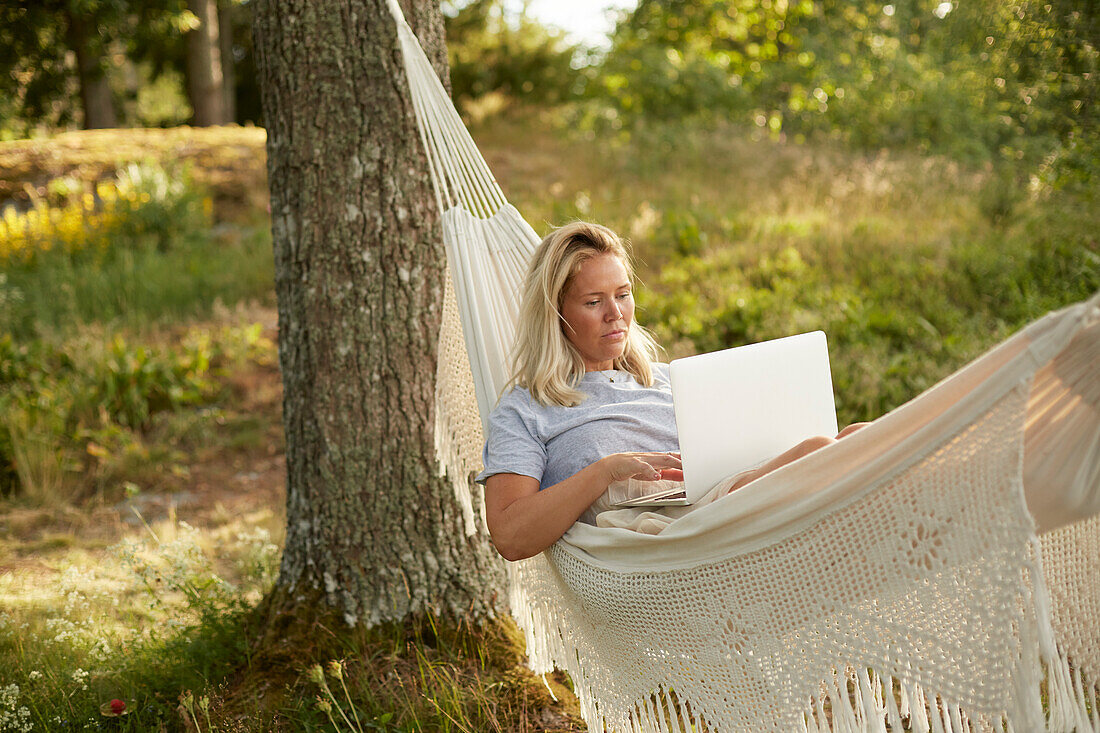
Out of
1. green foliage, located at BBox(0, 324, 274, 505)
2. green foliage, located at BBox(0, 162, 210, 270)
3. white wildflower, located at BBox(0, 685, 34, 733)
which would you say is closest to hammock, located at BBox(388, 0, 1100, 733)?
white wildflower, located at BBox(0, 685, 34, 733)

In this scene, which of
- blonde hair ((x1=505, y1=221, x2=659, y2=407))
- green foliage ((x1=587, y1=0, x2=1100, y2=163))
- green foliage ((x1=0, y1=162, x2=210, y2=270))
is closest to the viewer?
blonde hair ((x1=505, y1=221, x2=659, y2=407))

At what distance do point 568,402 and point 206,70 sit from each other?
8.91 metres

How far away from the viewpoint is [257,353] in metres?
4.59

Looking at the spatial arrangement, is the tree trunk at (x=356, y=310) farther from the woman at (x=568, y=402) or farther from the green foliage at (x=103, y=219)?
the green foliage at (x=103, y=219)

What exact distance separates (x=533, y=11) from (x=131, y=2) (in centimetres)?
427

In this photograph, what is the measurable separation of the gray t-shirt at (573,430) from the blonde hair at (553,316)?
0.03 meters

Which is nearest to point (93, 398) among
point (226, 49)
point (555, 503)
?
point (555, 503)

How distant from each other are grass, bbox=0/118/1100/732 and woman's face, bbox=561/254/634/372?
81 cm

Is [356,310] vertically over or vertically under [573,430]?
over

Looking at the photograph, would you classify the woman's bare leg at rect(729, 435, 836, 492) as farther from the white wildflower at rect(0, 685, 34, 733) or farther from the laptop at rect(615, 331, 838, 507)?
the white wildflower at rect(0, 685, 34, 733)

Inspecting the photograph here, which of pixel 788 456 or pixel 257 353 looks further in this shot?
pixel 257 353

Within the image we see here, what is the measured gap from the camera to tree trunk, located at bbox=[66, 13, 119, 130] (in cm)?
848

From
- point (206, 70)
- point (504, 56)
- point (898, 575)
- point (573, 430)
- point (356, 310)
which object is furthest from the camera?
point (504, 56)

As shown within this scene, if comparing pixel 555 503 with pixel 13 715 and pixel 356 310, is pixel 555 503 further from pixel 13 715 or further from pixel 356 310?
pixel 13 715
